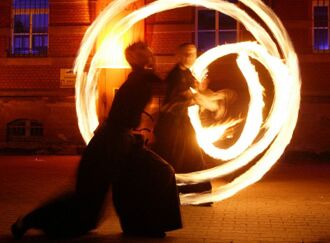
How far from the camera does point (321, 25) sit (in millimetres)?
16938

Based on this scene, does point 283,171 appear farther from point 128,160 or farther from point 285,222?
point 128,160

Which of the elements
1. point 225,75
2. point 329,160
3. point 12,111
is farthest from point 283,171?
point 12,111

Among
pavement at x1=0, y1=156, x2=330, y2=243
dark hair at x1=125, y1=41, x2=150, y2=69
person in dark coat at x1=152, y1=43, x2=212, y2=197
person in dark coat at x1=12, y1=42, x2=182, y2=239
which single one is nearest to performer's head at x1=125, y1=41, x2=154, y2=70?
dark hair at x1=125, y1=41, x2=150, y2=69

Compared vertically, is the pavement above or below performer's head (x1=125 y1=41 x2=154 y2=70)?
below

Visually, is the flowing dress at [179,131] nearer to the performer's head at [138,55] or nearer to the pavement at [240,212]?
the pavement at [240,212]

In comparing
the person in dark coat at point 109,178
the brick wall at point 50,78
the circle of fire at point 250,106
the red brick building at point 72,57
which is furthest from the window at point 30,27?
the person in dark coat at point 109,178

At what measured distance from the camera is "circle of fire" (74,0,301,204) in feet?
24.1

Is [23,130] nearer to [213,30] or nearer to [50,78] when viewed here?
[50,78]

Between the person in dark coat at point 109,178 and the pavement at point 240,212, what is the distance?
0.48ft

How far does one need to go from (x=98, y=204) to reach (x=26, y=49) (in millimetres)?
13347

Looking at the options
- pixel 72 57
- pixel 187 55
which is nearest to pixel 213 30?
pixel 72 57

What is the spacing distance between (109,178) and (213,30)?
12.2 meters

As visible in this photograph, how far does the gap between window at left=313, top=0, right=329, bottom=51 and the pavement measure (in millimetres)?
6074

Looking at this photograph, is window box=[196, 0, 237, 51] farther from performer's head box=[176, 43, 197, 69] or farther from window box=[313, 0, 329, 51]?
performer's head box=[176, 43, 197, 69]
